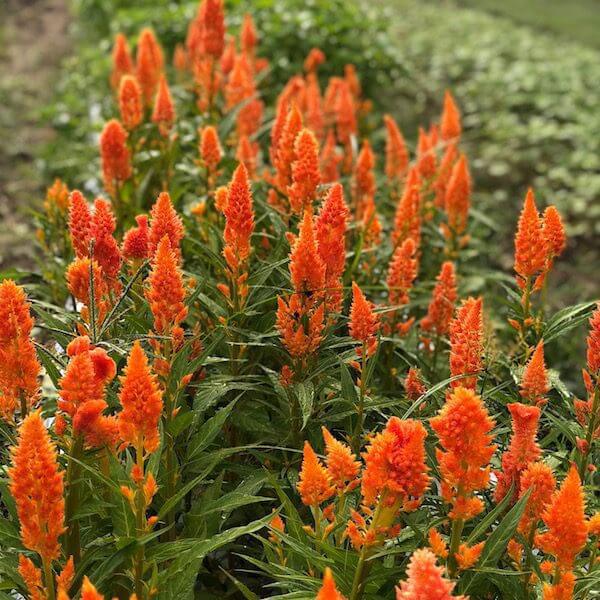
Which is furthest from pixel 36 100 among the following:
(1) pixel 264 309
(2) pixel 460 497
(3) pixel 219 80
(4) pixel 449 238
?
(2) pixel 460 497

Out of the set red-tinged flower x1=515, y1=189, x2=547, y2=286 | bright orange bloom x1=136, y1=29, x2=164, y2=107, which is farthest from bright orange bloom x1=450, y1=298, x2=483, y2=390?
bright orange bloom x1=136, y1=29, x2=164, y2=107

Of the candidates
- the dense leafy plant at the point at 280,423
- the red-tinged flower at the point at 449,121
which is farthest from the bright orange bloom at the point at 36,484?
the red-tinged flower at the point at 449,121

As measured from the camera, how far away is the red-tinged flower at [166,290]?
6.70ft

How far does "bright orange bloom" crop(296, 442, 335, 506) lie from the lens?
1854 millimetres

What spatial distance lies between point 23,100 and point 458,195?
6.80 meters

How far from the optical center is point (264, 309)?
3021mm

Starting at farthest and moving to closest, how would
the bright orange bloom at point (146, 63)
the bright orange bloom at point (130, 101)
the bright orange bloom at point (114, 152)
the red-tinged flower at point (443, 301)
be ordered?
the bright orange bloom at point (146, 63), the bright orange bloom at point (130, 101), the bright orange bloom at point (114, 152), the red-tinged flower at point (443, 301)

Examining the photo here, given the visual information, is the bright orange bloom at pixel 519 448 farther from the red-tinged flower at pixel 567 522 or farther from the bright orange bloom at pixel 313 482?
the bright orange bloom at pixel 313 482

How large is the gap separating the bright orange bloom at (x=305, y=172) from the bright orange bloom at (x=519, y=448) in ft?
3.84

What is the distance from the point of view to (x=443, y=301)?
125 inches

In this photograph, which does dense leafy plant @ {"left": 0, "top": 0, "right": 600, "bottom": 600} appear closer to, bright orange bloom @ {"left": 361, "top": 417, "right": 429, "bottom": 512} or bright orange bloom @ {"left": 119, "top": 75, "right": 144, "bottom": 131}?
bright orange bloom @ {"left": 361, "top": 417, "right": 429, "bottom": 512}

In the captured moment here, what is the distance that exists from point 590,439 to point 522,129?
6.58 metres

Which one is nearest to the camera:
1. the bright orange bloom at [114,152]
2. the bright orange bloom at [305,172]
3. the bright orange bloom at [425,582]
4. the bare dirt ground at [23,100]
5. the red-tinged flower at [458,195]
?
the bright orange bloom at [425,582]

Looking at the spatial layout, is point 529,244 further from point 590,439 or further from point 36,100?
point 36,100
